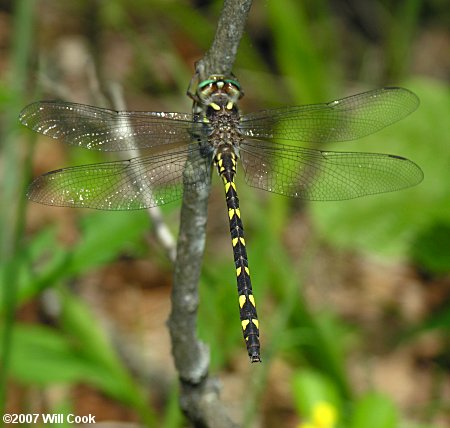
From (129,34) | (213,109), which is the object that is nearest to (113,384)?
(213,109)

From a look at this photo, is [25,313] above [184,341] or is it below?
above

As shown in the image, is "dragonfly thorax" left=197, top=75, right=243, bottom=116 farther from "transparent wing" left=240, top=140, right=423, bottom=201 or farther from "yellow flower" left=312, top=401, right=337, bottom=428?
"yellow flower" left=312, top=401, right=337, bottom=428

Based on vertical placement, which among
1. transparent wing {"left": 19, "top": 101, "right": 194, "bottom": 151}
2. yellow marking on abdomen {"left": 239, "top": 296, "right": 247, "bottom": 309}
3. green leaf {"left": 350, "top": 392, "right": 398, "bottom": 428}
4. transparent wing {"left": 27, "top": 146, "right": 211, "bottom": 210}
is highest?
transparent wing {"left": 19, "top": 101, "right": 194, "bottom": 151}

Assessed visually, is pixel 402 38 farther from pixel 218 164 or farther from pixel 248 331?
pixel 248 331

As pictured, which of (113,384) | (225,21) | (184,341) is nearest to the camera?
(225,21)

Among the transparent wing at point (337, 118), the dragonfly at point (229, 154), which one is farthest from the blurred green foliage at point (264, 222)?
the transparent wing at point (337, 118)

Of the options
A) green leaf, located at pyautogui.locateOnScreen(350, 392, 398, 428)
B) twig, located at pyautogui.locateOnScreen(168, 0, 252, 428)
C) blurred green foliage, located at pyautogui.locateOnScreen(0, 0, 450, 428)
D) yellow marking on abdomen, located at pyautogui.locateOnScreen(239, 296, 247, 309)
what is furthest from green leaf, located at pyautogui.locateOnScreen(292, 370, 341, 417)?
twig, located at pyautogui.locateOnScreen(168, 0, 252, 428)

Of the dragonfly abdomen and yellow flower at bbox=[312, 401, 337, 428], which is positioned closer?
the dragonfly abdomen
